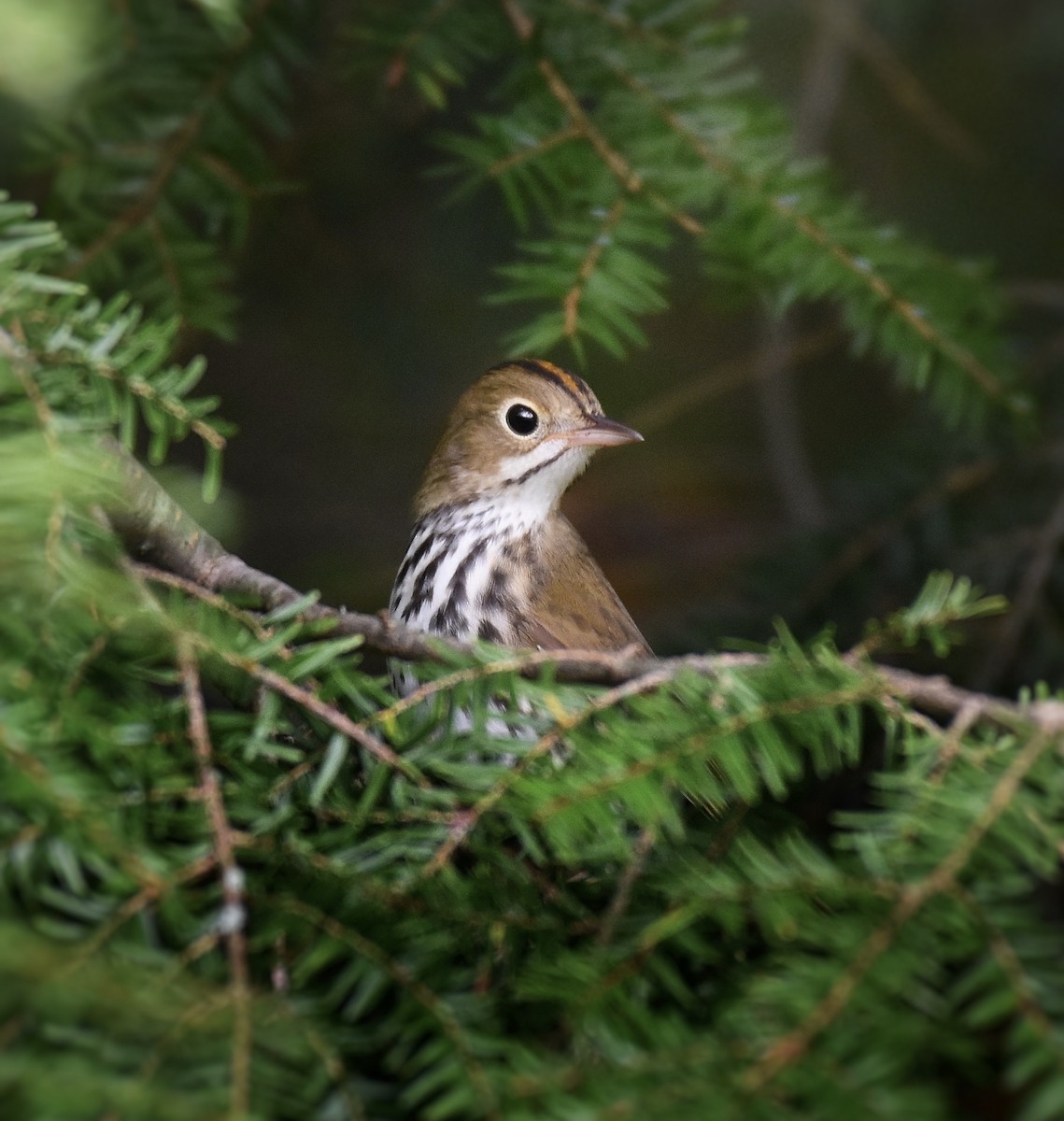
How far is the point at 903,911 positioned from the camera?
0.61 m

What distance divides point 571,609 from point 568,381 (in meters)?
0.39

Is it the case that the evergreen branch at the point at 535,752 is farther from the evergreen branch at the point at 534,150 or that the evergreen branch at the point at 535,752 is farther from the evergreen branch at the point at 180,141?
the evergreen branch at the point at 180,141

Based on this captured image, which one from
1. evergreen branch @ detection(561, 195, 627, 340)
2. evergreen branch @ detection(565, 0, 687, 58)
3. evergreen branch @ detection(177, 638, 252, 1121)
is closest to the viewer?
evergreen branch @ detection(177, 638, 252, 1121)

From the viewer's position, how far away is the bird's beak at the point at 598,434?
183 cm

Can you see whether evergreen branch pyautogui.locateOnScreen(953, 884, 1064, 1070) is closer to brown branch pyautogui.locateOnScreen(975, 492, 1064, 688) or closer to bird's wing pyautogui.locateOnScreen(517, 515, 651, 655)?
bird's wing pyautogui.locateOnScreen(517, 515, 651, 655)

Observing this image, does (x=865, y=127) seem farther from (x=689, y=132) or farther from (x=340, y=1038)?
(x=340, y=1038)

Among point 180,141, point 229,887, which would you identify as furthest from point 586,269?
point 229,887

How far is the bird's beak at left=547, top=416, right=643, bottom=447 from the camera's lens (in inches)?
72.2

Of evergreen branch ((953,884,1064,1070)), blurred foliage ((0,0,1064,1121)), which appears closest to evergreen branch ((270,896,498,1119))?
blurred foliage ((0,0,1064,1121))

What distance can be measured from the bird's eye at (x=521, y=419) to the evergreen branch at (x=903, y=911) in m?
1.28

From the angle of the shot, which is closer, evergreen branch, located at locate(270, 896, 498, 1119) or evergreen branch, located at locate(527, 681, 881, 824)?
evergreen branch, located at locate(270, 896, 498, 1119)

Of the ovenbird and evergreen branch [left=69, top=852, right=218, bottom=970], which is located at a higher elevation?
the ovenbird

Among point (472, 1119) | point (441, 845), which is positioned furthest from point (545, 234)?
point (472, 1119)

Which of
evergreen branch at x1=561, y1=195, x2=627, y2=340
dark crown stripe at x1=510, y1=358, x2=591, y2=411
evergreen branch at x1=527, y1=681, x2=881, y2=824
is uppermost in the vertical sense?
evergreen branch at x1=561, y1=195, x2=627, y2=340
